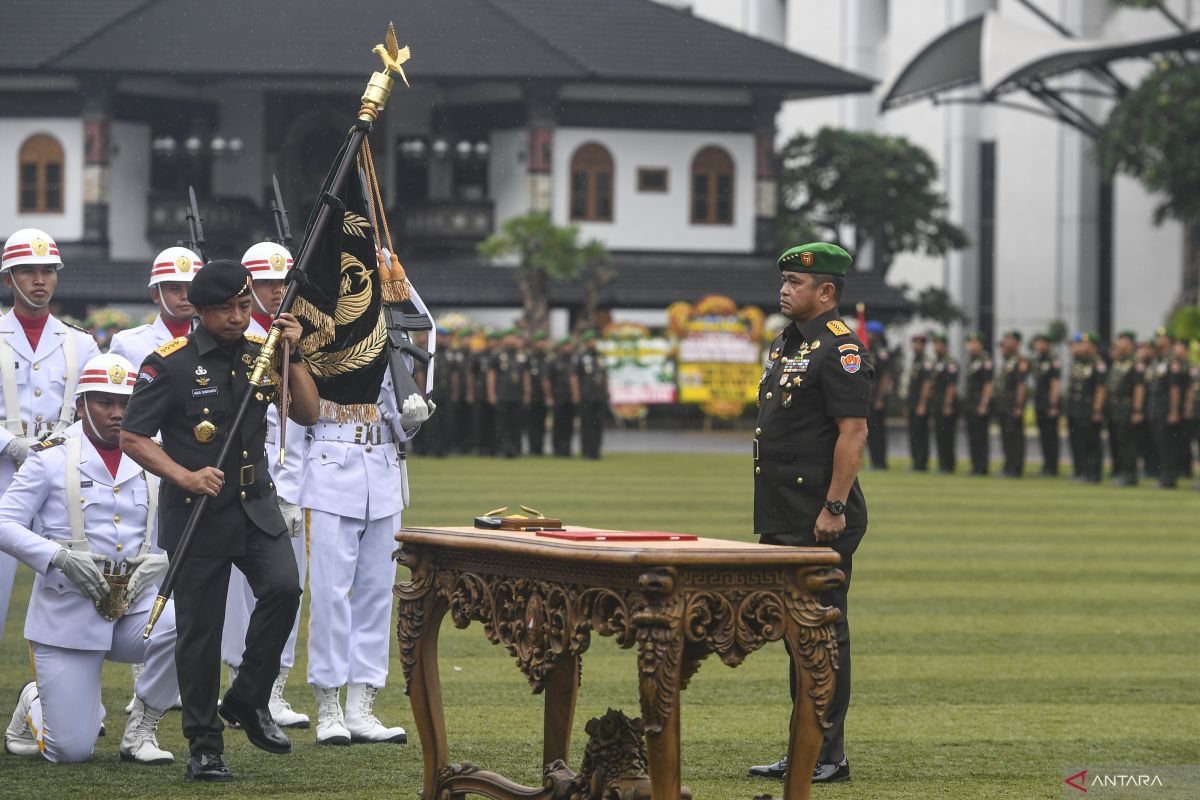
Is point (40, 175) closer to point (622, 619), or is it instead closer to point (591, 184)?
point (591, 184)

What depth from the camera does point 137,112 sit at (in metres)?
49.1

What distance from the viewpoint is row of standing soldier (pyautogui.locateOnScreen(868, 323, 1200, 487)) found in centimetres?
2583

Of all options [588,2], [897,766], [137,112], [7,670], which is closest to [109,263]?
[137,112]

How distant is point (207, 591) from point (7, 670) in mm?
3066

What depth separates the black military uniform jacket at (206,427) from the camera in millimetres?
7629

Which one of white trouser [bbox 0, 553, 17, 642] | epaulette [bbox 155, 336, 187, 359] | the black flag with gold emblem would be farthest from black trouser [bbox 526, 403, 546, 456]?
epaulette [bbox 155, 336, 187, 359]

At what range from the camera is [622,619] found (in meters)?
5.84

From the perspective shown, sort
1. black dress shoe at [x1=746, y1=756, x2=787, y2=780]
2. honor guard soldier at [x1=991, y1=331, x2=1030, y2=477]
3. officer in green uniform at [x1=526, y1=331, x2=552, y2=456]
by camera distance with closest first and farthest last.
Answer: black dress shoe at [x1=746, y1=756, x2=787, y2=780] → honor guard soldier at [x1=991, y1=331, x2=1030, y2=477] → officer in green uniform at [x1=526, y1=331, x2=552, y2=456]

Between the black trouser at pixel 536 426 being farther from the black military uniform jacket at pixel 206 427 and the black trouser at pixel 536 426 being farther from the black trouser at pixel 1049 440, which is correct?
the black military uniform jacket at pixel 206 427

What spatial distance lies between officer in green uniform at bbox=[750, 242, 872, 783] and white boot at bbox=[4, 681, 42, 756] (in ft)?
9.75

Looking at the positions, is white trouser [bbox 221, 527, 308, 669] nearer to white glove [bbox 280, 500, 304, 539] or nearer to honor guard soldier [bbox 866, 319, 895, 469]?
white glove [bbox 280, 500, 304, 539]

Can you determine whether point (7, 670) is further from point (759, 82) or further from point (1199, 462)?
point (759, 82)

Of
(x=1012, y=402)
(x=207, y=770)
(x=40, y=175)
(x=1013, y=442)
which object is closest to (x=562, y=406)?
(x=1012, y=402)

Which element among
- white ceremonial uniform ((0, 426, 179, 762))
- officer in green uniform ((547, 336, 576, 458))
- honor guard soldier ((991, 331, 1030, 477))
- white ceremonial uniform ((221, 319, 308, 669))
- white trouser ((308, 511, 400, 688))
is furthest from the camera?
officer in green uniform ((547, 336, 576, 458))
